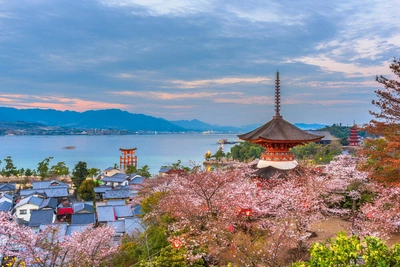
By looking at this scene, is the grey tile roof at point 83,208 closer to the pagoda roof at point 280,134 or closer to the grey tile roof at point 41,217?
the grey tile roof at point 41,217

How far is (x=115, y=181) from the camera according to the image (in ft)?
126

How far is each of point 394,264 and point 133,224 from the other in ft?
58.6

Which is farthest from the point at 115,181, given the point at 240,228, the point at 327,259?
the point at 327,259

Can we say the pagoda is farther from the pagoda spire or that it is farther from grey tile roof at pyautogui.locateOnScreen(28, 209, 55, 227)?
grey tile roof at pyautogui.locateOnScreen(28, 209, 55, 227)

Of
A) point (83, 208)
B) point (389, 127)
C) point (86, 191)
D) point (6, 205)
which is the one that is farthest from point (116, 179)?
point (389, 127)

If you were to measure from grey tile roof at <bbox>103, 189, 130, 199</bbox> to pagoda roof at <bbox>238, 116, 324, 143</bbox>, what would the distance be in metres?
18.8

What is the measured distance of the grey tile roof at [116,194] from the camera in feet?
94.2

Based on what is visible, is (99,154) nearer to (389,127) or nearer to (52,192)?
(52,192)

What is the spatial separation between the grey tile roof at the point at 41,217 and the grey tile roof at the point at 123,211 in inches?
183

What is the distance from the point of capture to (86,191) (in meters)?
29.3

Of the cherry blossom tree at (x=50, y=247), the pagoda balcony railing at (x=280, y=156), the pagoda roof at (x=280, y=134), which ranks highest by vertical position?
the pagoda roof at (x=280, y=134)

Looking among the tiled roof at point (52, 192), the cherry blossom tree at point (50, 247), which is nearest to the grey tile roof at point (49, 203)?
the tiled roof at point (52, 192)

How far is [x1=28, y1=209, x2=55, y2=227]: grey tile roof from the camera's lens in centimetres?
2183

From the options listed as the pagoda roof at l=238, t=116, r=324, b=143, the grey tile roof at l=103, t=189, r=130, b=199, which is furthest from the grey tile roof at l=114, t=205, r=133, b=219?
the pagoda roof at l=238, t=116, r=324, b=143
